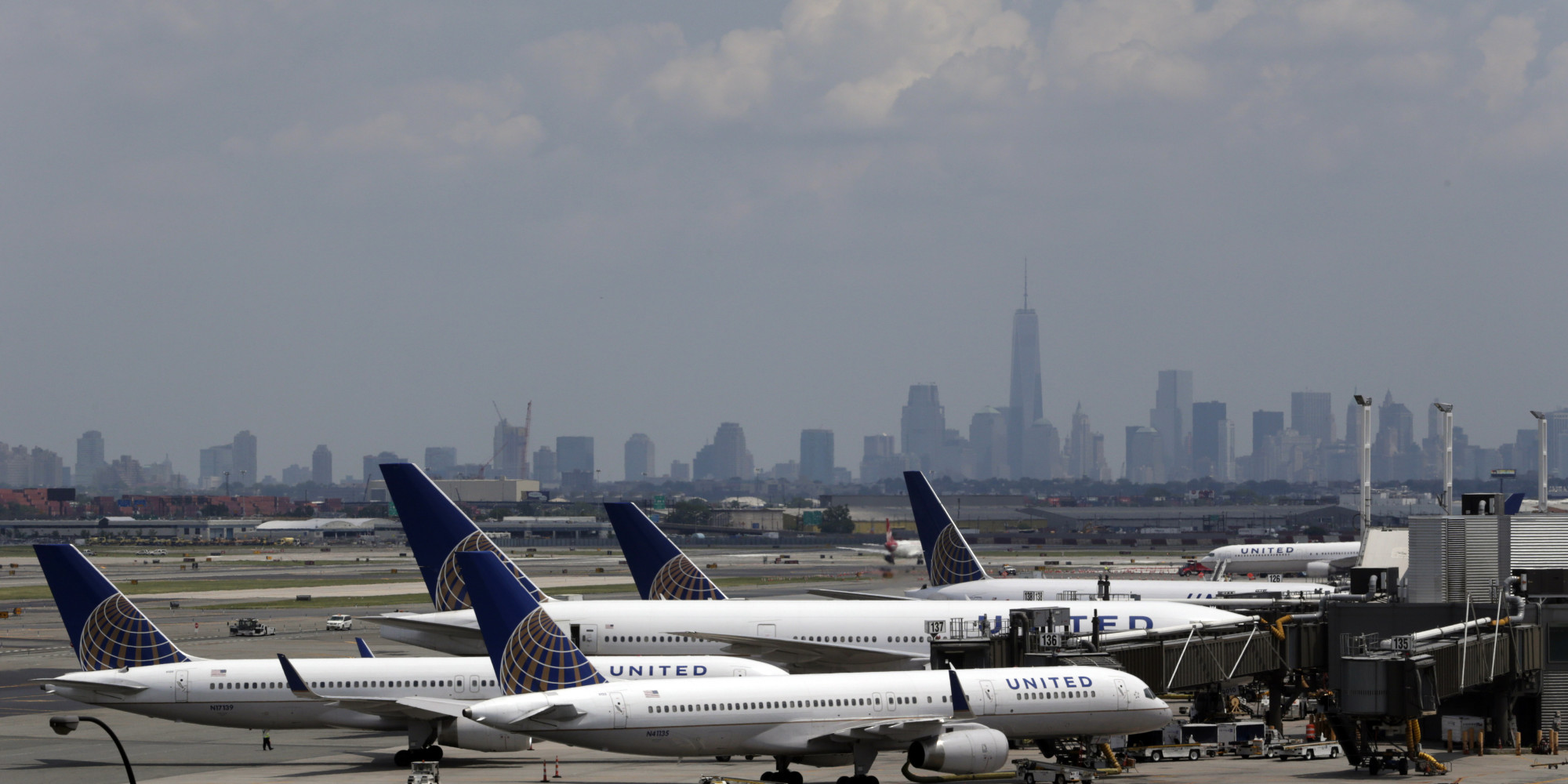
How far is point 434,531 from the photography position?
7488cm

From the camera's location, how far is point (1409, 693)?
180 feet

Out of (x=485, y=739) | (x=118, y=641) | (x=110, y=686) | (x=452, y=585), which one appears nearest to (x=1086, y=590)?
(x=452, y=585)

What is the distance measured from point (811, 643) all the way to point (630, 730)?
2106cm

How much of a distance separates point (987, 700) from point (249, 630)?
77.2 metres

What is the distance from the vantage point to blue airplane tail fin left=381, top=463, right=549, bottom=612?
7450 centimetres

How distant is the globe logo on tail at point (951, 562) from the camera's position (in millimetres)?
97750

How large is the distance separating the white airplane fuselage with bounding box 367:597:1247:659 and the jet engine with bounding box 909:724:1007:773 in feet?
59.3

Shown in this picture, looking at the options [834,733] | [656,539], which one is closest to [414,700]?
[834,733]

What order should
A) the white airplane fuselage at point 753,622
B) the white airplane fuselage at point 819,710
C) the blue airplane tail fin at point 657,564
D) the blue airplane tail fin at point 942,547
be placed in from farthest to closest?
the blue airplane tail fin at point 942,547, the blue airplane tail fin at point 657,564, the white airplane fuselage at point 753,622, the white airplane fuselage at point 819,710

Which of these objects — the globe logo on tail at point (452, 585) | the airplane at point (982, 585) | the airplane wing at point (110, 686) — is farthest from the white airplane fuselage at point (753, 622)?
the airplane wing at point (110, 686)

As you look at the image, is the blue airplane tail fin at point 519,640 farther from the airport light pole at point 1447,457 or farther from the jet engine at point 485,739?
the airport light pole at point 1447,457

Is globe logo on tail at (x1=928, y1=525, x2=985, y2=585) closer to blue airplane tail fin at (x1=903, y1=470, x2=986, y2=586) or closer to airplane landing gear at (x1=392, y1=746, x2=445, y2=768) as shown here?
blue airplane tail fin at (x1=903, y1=470, x2=986, y2=586)

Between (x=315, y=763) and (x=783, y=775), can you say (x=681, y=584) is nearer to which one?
(x=315, y=763)

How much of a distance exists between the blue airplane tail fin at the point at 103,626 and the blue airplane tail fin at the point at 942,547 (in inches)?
1784
